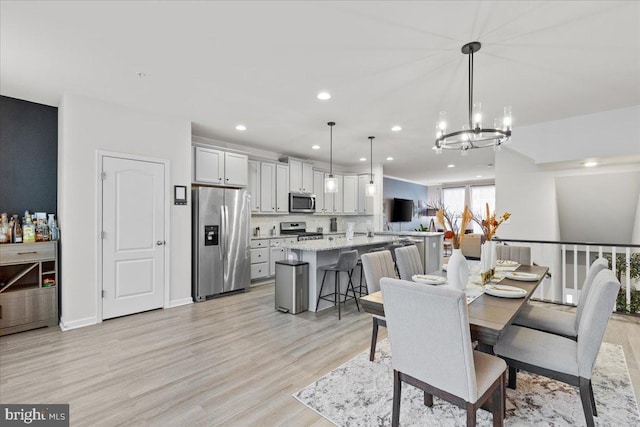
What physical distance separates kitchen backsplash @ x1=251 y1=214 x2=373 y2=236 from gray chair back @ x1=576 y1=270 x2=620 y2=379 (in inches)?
172

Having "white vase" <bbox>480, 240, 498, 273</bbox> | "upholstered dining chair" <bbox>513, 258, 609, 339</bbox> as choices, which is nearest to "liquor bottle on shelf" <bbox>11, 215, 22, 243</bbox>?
"white vase" <bbox>480, 240, 498, 273</bbox>

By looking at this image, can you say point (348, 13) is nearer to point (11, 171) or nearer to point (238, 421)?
point (238, 421)

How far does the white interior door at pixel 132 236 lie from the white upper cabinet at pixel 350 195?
15.4 ft

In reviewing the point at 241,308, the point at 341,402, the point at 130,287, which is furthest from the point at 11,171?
the point at 341,402

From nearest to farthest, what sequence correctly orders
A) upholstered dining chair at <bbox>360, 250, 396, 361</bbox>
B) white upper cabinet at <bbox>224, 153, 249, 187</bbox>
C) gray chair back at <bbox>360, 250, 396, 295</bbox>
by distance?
upholstered dining chair at <bbox>360, 250, 396, 361</bbox> → gray chair back at <bbox>360, 250, 396, 295</bbox> → white upper cabinet at <bbox>224, 153, 249, 187</bbox>

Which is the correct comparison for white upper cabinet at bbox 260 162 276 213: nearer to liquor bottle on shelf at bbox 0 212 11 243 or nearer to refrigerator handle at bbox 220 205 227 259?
refrigerator handle at bbox 220 205 227 259

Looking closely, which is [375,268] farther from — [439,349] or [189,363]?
[189,363]

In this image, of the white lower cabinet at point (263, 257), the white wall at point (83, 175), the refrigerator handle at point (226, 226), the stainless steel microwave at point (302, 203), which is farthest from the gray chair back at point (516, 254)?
the white wall at point (83, 175)

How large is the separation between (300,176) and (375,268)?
13.8 ft

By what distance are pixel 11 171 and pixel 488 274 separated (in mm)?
5249

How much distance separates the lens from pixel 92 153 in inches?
141

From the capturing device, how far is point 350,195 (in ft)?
25.9

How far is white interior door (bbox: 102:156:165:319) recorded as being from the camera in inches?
146

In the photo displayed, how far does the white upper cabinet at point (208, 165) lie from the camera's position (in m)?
4.82
